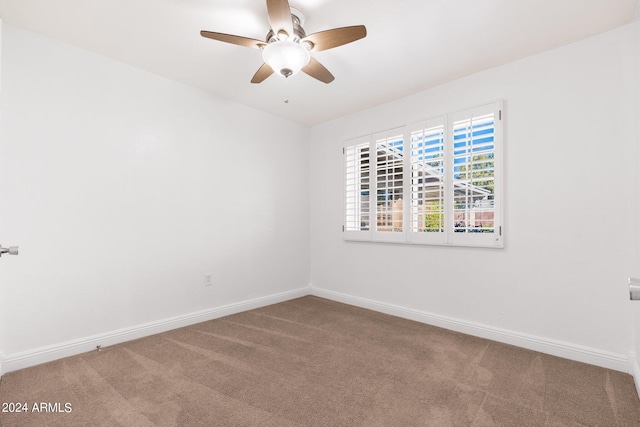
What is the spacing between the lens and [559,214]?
2.33 metres

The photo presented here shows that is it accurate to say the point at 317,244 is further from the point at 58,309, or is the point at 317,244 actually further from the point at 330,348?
the point at 58,309

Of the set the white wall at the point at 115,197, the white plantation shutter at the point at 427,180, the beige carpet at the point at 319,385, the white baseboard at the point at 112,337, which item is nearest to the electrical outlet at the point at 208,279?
the white wall at the point at 115,197

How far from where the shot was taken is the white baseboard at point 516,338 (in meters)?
2.12

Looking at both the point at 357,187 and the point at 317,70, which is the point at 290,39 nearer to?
the point at 317,70

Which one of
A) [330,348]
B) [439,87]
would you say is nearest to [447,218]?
[439,87]

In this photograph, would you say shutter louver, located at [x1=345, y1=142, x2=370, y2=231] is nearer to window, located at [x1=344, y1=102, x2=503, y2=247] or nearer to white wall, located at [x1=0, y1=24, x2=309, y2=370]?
window, located at [x1=344, y1=102, x2=503, y2=247]

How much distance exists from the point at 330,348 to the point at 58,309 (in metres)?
2.10

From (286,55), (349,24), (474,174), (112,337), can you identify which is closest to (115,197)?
(112,337)

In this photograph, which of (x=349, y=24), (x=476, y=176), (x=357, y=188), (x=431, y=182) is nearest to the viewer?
(x=349, y=24)

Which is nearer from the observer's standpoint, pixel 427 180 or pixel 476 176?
pixel 476 176

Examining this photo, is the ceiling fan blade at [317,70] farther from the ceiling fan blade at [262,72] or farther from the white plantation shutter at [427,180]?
the white plantation shutter at [427,180]

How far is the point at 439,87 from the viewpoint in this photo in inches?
119

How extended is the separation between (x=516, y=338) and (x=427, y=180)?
61.7 inches

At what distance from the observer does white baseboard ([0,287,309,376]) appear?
211cm
